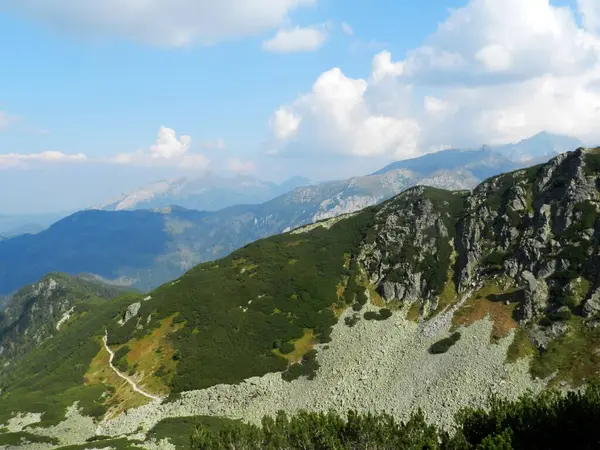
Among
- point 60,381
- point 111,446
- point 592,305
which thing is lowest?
point 60,381

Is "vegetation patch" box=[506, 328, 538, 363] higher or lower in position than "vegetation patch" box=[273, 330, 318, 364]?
lower

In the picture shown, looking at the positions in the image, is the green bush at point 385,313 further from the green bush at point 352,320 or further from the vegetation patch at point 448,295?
the vegetation patch at point 448,295

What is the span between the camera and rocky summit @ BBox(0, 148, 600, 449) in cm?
7094

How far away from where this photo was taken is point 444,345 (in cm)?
7944

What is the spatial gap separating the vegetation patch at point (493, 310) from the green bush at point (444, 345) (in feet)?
11.7

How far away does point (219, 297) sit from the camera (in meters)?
110

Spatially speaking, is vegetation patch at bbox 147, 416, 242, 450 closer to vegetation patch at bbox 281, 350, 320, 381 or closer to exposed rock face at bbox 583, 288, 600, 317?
vegetation patch at bbox 281, 350, 320, 381

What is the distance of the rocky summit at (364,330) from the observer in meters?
70.9

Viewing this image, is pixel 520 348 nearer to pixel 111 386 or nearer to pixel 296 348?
pixel 296 348

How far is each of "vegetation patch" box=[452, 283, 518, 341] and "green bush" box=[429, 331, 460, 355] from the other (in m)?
3.58

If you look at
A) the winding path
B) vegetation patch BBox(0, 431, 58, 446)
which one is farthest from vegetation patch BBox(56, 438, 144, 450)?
the winding path

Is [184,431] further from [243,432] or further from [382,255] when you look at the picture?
[382,255]

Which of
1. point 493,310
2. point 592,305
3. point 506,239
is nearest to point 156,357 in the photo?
point 493,310

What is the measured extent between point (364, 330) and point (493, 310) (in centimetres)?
2588
